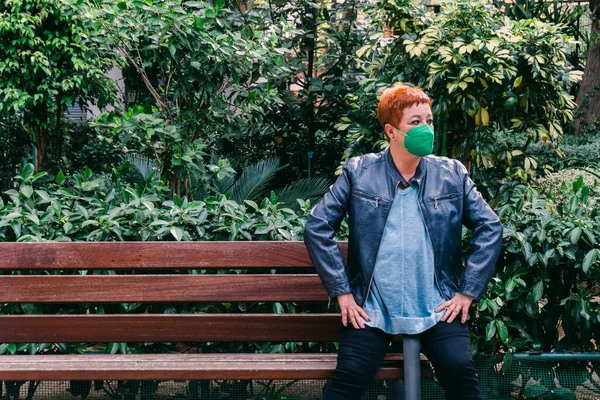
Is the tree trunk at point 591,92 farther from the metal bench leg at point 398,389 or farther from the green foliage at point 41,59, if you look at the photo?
the metal bench leg at point 398,389

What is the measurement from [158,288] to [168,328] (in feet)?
0.64

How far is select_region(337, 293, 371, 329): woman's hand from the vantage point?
10.00 feet

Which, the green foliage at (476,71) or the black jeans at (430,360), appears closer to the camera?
the black jeans at (430,360)

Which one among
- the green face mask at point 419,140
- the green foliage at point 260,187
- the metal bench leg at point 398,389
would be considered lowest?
the metal bench leg at point 398,389

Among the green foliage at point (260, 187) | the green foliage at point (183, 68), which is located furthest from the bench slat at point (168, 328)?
the green foliage at point (260, 187)

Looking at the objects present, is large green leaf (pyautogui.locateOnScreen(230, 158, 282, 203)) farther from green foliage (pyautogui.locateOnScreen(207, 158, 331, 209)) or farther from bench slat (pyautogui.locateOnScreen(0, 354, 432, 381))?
bench slat (pyautogui.locateOnScreen(0, 354, 432, 381))

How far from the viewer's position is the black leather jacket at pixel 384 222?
3.07 metres

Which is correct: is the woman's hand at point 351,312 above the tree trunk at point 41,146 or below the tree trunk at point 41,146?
below

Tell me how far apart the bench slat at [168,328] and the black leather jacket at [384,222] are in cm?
43

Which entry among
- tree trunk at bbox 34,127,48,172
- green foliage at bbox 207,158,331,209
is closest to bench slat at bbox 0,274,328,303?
green foliage at bbox 207,158,331,209

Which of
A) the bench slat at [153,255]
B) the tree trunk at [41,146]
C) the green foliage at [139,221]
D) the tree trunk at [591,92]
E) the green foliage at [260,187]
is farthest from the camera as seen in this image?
the tree trunk at [591,92]

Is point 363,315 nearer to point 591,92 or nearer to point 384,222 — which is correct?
point 384,222

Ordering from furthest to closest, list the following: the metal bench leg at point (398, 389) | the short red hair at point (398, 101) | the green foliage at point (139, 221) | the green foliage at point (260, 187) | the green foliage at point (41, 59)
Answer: the green foliage at point (41, 59), the green foliage at point (260, 187), the green foliage at point (139, 221), the metal bench leg at point (398, 389), the short red hair at point (398, 101)

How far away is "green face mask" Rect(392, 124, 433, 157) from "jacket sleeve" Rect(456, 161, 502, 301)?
0.78ft
